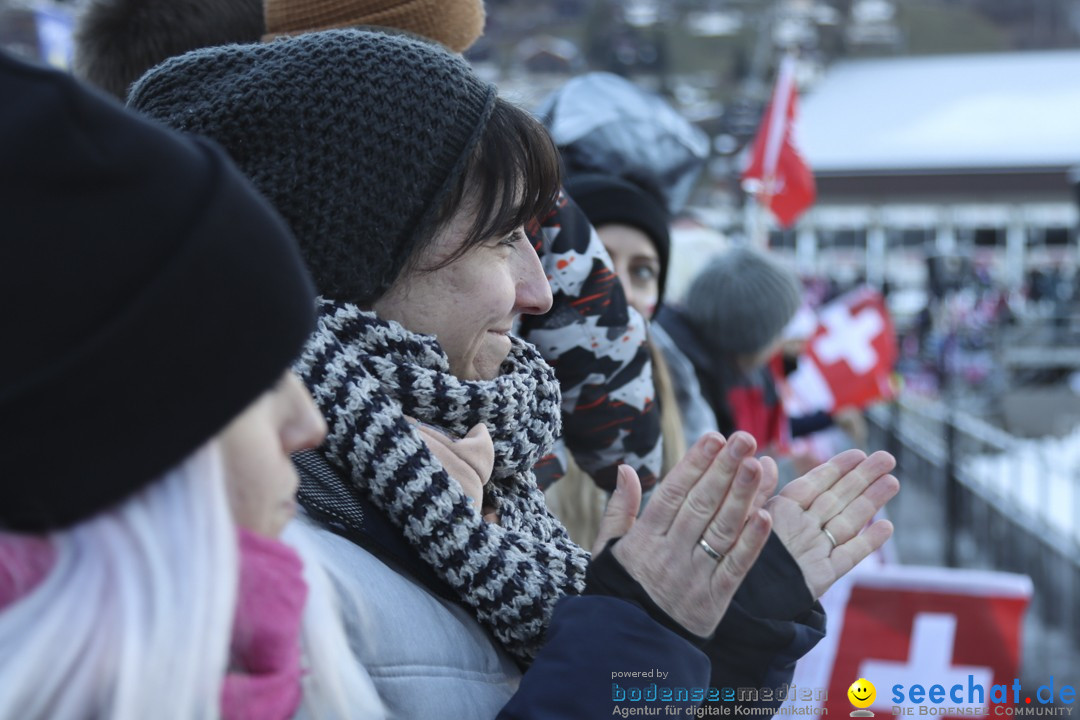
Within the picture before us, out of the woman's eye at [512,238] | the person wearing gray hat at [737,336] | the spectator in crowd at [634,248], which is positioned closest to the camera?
the woman's eye at [512,238]

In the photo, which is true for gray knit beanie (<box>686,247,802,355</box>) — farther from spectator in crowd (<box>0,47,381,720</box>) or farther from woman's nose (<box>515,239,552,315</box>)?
spectator in crowd (<box>0,47,381,720</box>)

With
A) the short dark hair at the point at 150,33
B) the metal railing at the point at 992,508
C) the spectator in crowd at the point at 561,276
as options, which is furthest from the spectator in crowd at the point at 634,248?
the metal railing at the point at 992,508

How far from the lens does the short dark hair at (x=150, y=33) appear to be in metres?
1.88

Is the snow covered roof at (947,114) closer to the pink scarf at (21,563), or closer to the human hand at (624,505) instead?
the human hand at (624,505)

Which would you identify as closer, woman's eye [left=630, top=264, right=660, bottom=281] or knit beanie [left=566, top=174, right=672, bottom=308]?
knit beanie [left=566, top=174, right=672, bottom=308]

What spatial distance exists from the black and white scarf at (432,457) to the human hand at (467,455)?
0.02 m

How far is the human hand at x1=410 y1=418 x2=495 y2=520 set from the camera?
127cm

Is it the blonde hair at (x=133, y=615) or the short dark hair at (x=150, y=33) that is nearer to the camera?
the blonde hair at (x=133, y=615)

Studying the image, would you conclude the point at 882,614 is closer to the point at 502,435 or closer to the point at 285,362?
the point at 502,435

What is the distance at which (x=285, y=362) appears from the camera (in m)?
0.81

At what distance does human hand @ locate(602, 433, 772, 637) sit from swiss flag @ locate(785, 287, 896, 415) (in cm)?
536

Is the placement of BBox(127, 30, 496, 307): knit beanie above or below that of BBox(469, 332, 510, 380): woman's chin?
above

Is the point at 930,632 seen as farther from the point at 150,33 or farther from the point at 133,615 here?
the point at 133,615

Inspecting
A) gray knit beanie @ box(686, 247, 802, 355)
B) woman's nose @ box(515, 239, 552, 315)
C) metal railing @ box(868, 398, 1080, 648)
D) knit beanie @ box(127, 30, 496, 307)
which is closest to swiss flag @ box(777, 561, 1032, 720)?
gray knit beanie @ box(686, 247, 802, 355)
